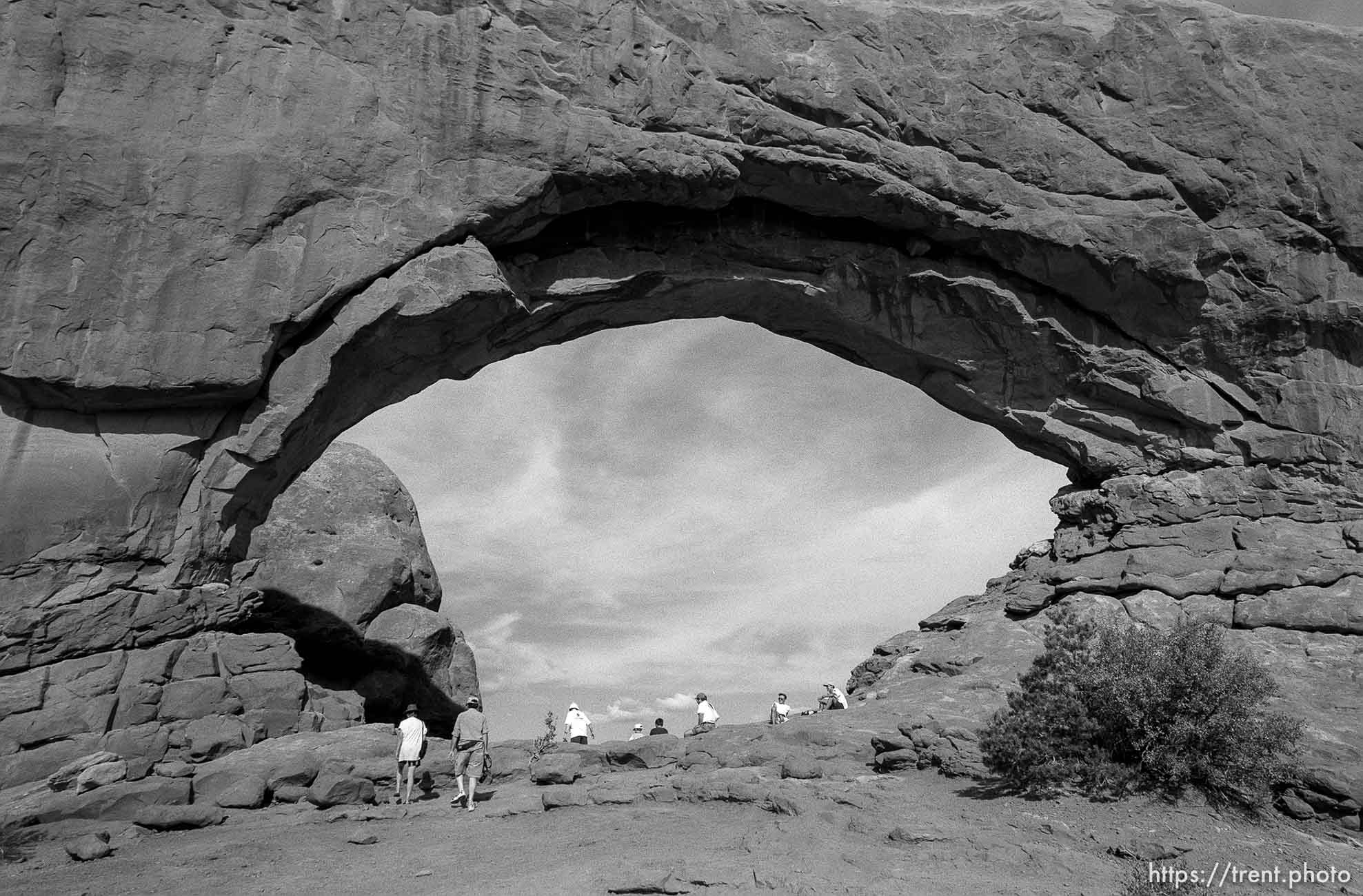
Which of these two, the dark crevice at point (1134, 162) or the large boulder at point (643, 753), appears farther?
the dark crevice at point (1134, 162)

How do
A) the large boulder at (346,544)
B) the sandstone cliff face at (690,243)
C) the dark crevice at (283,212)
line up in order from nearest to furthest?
the sandstone cliff face at (690,243), the dark crevice at (283,212), the large boulder at (346,544)


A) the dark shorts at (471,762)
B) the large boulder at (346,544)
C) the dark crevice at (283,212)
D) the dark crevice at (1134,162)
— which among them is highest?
the dark crevice at (1134,162)

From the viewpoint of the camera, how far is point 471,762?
41.3 feet

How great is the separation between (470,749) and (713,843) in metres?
4.29

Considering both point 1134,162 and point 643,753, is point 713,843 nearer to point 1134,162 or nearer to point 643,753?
point 643,753

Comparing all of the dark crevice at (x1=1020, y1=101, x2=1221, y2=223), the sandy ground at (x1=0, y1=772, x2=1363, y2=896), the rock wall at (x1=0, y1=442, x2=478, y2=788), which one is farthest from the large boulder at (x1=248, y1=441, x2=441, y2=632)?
the dark crevice at (x1=1020, y1=101, x2=1221, y2=223)

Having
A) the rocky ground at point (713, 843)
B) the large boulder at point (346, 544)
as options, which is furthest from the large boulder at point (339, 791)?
the large boulder at point (346, 544)

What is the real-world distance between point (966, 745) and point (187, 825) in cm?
999

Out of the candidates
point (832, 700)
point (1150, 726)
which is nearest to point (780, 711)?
point (832, 700)

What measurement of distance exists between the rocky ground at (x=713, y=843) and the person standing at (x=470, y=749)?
31 cm

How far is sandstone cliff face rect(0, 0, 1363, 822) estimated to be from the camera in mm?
14828

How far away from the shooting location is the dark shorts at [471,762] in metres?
12.6

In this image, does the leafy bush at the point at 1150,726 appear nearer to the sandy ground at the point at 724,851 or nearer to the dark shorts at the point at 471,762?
the sandy ground at the point at 724,851

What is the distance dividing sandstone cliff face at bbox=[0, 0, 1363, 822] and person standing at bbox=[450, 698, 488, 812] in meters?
5.24
